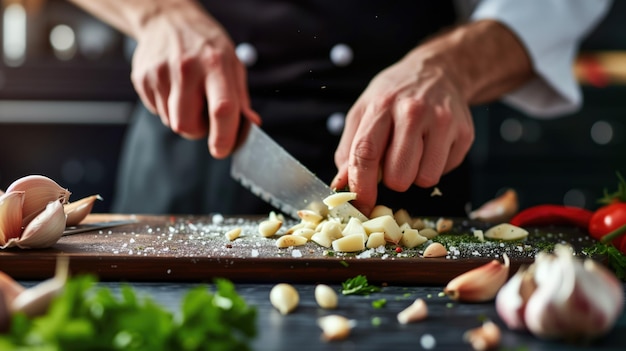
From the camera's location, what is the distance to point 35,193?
3.46ft

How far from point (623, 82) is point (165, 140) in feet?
7.44

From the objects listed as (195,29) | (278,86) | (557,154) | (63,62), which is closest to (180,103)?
(195,29)

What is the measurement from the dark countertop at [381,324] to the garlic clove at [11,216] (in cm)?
19

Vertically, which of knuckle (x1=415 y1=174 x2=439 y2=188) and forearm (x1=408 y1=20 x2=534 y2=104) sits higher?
forearm (x1=408 y1=20 x2=534 y2=104)

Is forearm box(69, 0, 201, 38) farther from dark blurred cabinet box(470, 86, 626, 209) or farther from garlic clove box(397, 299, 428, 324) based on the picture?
dark blurred cabinet box(470, 86, 626, 209)

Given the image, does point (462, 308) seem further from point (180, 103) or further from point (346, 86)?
point (346, 86)

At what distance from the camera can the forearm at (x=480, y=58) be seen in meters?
1.48

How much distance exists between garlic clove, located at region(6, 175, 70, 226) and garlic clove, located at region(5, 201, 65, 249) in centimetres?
2

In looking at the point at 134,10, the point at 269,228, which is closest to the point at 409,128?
the point at 269,228

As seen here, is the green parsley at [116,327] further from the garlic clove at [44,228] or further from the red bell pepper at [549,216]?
the red bell pepper at [549,216]

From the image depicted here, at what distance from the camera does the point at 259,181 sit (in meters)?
1.43

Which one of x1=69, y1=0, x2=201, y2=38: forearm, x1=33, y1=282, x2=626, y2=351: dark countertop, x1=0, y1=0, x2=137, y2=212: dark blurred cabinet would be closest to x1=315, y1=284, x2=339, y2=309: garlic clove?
x1=33, y1=282, x2=626, y2=351: dark countertop

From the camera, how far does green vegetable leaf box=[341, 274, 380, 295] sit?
0.91m

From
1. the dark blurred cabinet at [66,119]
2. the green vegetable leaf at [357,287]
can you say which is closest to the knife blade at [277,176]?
the green vegetable leaf at [357,287]
